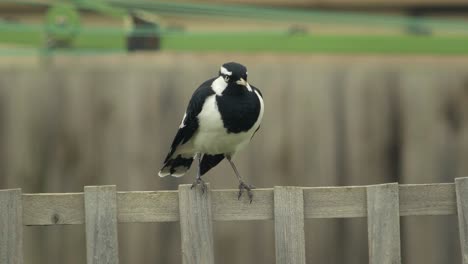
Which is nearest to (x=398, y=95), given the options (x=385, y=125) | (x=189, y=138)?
(x=385, y=125)

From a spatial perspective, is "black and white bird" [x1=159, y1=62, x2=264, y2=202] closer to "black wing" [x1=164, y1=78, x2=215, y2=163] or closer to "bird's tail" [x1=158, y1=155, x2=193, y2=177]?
"black wing" [x1=164, y1=78, x2=215, y2=163]

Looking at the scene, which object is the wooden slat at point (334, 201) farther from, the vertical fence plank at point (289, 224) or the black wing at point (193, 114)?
the black wing at point (193, 114)

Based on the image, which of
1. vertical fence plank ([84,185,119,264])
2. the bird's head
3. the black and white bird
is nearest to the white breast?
the black and white bird

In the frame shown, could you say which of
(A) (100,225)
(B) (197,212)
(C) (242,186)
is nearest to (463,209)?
(B) (197,212)

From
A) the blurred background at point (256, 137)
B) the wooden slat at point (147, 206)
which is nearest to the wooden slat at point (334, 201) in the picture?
the wooden slat at point (147, 206)

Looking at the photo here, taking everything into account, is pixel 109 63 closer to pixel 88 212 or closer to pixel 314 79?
pixel 314 79

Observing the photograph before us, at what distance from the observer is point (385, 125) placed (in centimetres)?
611

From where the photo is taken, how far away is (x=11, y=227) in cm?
396

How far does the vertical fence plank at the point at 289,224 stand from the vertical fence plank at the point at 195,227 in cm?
24

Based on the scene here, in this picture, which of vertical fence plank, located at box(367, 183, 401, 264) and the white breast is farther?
the white breast

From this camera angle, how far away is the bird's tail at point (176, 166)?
5578mm

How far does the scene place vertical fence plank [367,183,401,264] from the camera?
3.99 metres

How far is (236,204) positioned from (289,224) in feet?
0.68

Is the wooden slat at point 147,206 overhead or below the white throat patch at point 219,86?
below
